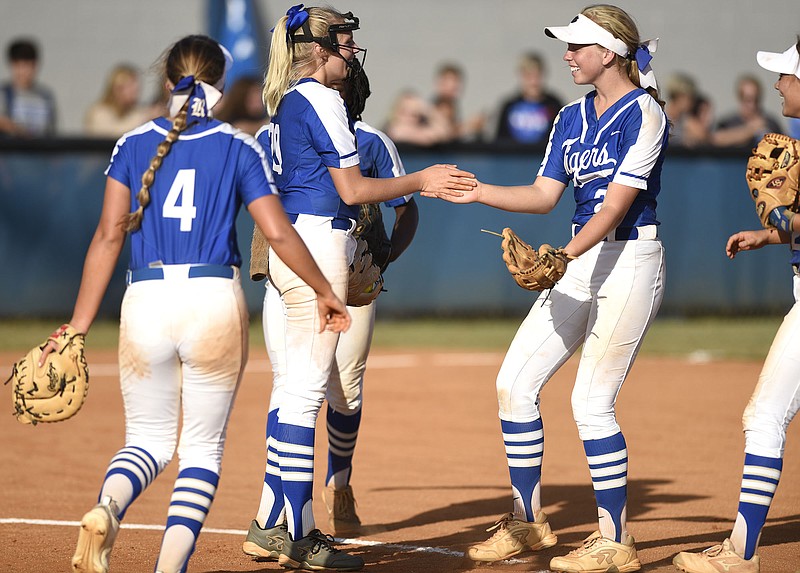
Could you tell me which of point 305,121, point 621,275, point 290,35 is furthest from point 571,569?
point 290,35

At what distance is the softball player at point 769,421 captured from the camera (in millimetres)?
4816

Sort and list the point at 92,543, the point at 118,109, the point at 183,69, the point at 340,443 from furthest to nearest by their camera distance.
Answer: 1. the point at 118,109
2. the point at 340,443
3. the point at 183,69
4. the point at 92,543

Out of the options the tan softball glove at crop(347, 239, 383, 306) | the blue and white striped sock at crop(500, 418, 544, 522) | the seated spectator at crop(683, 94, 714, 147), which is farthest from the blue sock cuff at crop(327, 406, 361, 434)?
the seated spectator at crop(683, 94, 714, 147)

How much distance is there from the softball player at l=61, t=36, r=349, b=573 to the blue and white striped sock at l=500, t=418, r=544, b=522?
Result: 58.0 inches

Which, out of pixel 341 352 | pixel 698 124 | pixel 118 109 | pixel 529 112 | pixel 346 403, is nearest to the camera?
pixel 341 352

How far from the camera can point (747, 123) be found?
1625cm

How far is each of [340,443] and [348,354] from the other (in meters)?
0.52

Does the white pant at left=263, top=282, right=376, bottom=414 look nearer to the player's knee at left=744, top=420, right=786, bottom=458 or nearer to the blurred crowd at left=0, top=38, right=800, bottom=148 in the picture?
the player's knee at left=744, top=420, right=786, bottom=458

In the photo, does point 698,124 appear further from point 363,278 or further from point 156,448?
point 156,448

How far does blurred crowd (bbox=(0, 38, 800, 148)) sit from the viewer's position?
14.3 metres

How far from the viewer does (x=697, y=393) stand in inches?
416

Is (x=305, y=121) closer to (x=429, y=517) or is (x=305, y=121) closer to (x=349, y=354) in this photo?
(x=349, y=354)

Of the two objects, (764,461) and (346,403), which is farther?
(346,403)

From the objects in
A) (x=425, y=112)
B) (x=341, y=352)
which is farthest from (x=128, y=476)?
(x=425, y=112)
